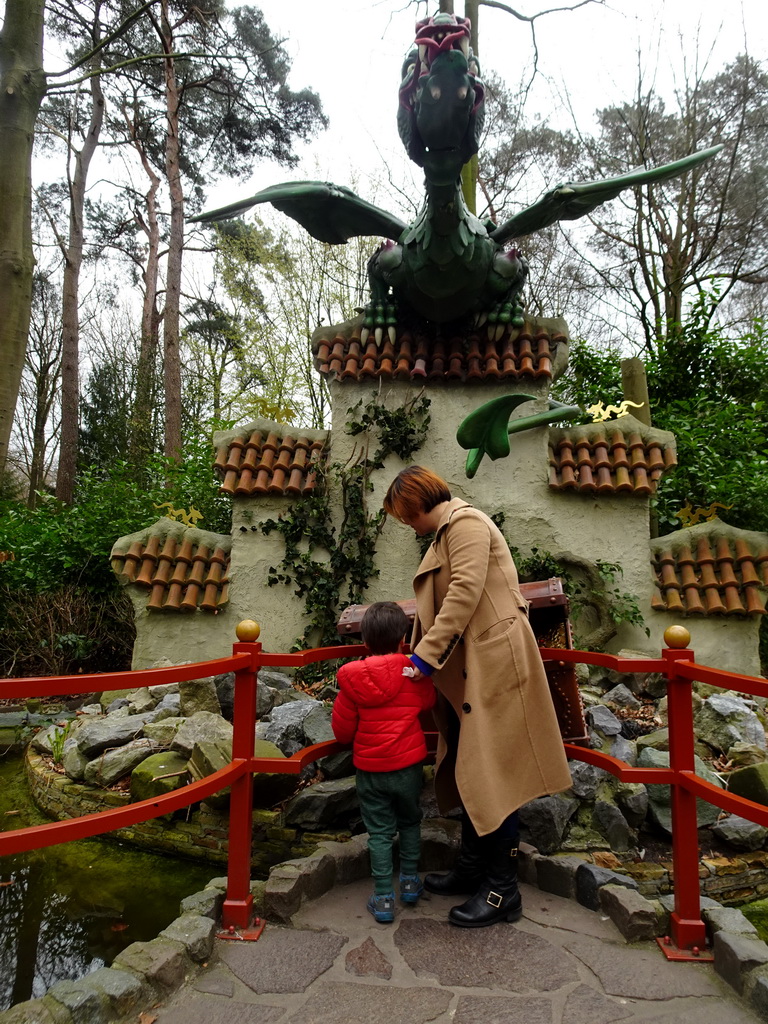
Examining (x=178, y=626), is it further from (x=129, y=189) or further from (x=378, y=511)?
(x=129, y=189)

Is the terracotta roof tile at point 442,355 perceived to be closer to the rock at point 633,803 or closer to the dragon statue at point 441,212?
the dragon statue at point 441,212

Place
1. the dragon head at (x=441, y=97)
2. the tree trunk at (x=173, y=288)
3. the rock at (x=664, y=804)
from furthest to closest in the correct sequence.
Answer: the tree trunk at (x=173, y=288) < the dragon head at (x=441, y=97) < the rock at (x=664, y=804)

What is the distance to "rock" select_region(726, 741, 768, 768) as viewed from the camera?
12.9 ft

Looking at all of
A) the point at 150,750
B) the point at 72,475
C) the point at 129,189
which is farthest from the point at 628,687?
the point at 129,189

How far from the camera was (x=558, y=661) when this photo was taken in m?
2.97

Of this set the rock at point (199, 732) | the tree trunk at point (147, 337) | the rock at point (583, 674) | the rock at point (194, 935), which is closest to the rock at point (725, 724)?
the rock at point (583, 674)

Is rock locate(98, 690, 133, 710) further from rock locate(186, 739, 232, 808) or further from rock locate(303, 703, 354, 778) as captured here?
rock locate(303, 703, 354, 778)

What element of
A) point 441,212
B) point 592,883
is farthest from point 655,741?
point 441,212

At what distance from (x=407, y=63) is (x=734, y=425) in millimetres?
4857

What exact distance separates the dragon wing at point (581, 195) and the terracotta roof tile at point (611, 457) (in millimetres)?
1639

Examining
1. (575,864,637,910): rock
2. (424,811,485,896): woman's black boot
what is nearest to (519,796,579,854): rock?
(575,864,637,910): rock

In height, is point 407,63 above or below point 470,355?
above

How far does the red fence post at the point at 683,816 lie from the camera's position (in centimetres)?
225

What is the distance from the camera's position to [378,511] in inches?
223
